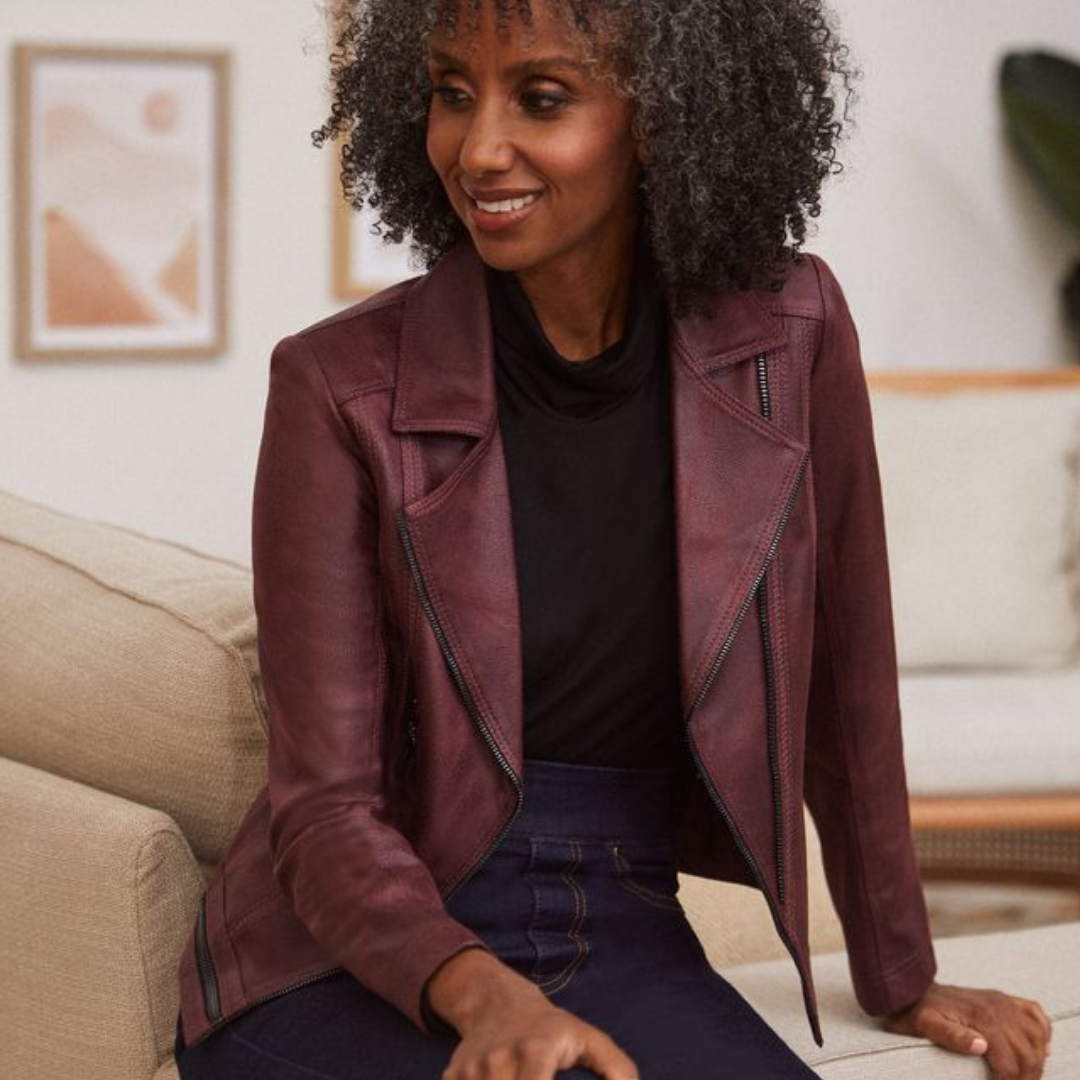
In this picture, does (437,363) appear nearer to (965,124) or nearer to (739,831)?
(739,831)

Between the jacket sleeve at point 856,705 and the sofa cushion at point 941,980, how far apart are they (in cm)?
5

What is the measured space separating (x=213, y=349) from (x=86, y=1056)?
219 centimetres

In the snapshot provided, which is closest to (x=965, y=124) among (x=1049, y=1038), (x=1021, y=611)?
(x=1021, y=611)

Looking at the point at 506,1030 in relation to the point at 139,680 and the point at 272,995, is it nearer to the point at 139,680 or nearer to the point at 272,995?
the point at 272,995

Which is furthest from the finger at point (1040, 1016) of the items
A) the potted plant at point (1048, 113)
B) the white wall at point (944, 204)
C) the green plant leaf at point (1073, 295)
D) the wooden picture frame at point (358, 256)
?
the green plant leaf at point (1073, 295)

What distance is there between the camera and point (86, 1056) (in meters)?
1.87

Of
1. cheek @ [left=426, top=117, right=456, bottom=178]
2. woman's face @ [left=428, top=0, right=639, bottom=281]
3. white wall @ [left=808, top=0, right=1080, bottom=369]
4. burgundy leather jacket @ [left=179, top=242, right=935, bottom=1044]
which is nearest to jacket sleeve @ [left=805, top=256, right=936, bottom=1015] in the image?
burgundy leather jacket @ [left=179, top=242, right=935, bottom=1044]

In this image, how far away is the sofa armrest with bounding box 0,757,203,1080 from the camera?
5.98ft

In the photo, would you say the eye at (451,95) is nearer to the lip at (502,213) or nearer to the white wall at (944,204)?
the lip at (502,213)

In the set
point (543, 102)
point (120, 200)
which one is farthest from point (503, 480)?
point (120, 200)

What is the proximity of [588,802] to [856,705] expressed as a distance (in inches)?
11.1

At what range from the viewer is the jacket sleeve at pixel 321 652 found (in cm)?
162

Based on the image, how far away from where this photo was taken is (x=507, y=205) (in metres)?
1.68

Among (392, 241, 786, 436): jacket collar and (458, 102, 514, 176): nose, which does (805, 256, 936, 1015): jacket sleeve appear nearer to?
(392, 241, 786, 436): jacket collar
